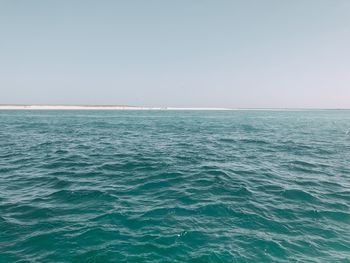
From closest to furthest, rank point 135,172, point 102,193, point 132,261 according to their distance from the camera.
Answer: point 132,261 < point 102,193 < point 135,172

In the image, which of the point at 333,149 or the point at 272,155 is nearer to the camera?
the point at 272,155

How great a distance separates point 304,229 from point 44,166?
18.8 m

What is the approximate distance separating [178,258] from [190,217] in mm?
2772

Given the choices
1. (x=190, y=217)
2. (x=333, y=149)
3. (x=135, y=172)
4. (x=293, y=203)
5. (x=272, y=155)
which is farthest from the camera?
(x=333, y=149)

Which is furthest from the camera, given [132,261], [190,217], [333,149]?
[333,149]

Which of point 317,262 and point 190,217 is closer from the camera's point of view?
point 317,262

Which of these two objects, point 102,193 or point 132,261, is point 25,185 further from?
point 132,261

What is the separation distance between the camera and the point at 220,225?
966 centimetres

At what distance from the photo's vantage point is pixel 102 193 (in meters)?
12.8

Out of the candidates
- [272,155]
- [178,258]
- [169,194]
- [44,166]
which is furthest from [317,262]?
[44,166]

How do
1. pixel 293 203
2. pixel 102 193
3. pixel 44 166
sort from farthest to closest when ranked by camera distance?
pixel 44 166, pixel 102 193, pixel 293 203

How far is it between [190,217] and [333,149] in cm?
2632

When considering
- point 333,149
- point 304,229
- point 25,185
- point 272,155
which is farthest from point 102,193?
point 333,149

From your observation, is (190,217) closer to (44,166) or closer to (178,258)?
(178,258)
